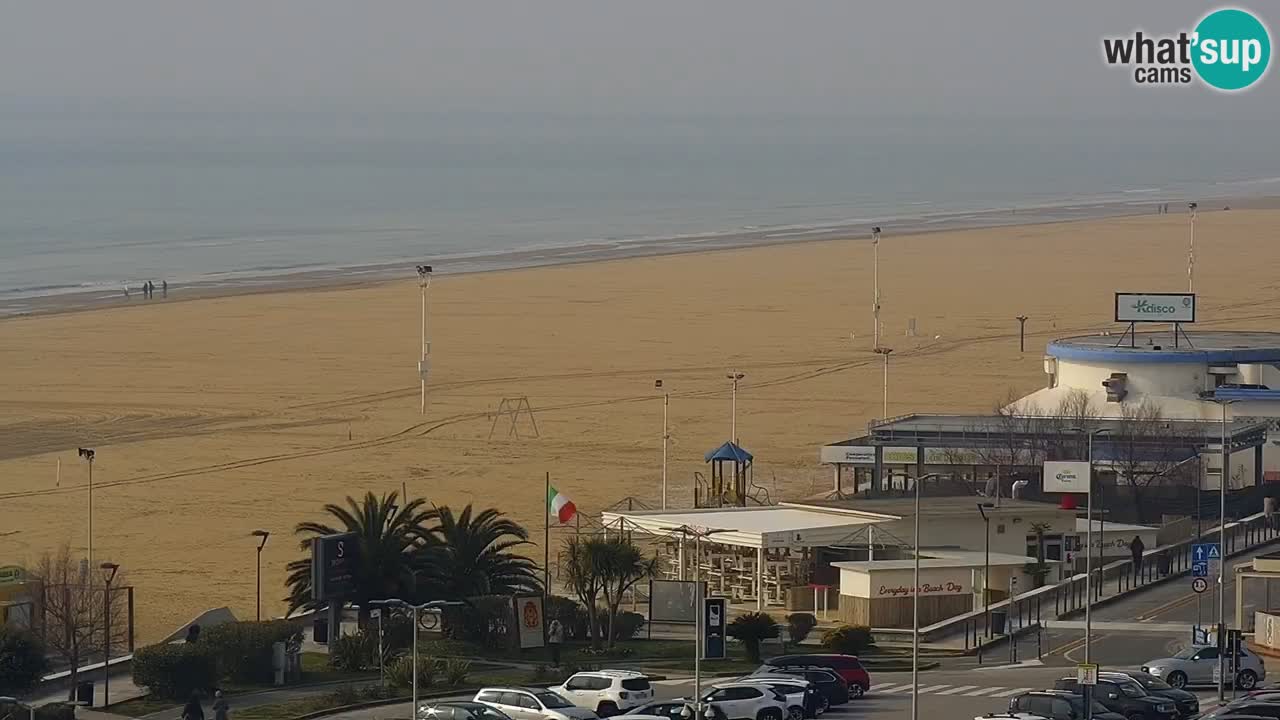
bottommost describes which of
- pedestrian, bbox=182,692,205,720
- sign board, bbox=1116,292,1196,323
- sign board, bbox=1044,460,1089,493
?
pedestrian, bbox=182,692,205,720

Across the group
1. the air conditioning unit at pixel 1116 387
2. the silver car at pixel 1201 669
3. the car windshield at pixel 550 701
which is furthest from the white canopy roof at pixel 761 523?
the air conditioning unit at pixel 1116 387

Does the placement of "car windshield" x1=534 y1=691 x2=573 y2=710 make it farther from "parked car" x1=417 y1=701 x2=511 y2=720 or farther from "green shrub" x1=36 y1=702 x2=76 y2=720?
"green shrub" x1=36 y1=702 x2=76 y2=720

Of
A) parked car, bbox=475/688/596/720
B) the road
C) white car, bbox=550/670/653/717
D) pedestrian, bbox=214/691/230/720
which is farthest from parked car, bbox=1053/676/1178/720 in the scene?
pedestrian, bbox=214/691/230/720

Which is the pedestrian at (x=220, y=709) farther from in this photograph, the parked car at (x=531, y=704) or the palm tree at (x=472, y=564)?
the palm tree at (x=472, y=564)

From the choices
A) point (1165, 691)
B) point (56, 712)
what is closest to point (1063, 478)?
point (1165, 691)

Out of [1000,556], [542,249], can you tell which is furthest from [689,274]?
[1000,556]

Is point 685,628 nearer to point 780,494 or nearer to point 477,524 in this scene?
point 477,524
